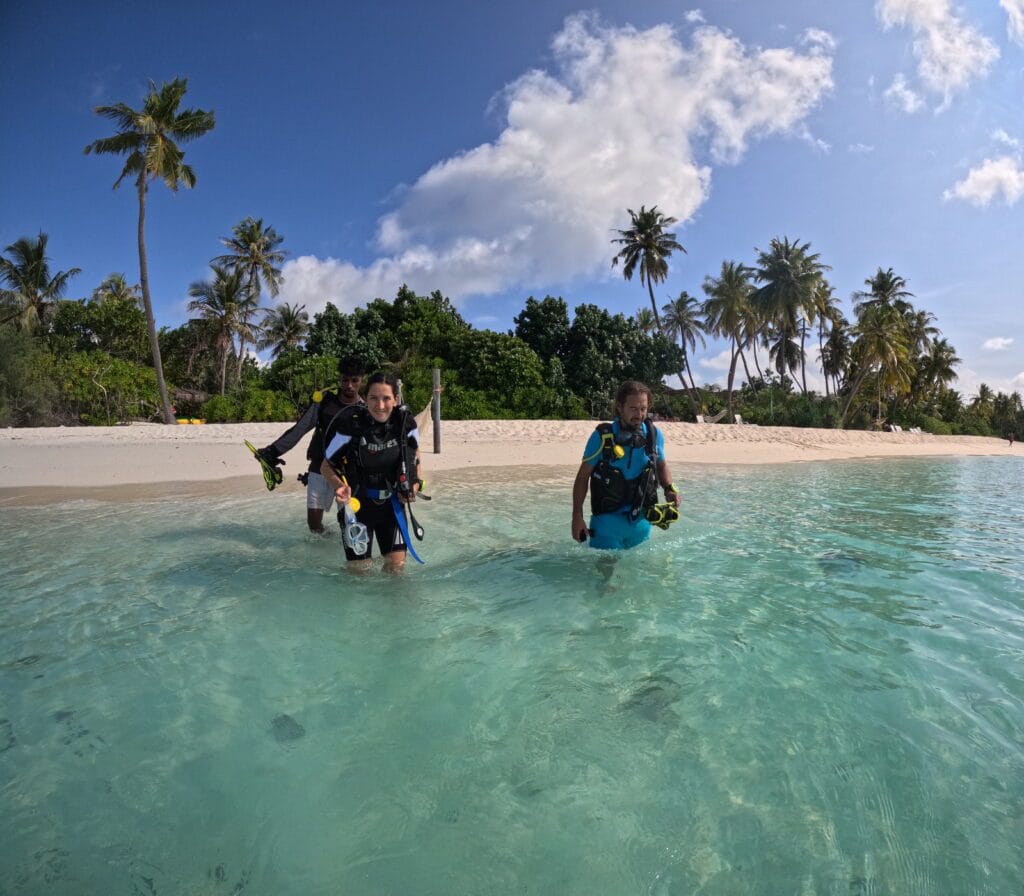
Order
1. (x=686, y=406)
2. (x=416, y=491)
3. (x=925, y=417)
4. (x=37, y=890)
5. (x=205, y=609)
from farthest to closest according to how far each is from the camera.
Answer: (x=925, y=417) < (x=686, y=406) < (x=416, y=491) < (x=205, y=609) < (x=37, y=890)

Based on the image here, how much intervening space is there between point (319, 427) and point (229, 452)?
11.4 meters

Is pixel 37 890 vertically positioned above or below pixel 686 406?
below

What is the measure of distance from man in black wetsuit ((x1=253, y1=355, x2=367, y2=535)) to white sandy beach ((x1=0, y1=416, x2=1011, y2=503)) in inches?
221

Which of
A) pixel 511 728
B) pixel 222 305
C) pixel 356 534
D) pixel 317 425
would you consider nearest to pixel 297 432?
pixel 317 425

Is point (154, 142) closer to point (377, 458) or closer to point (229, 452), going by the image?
point (229, 452)

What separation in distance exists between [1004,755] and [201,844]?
3.38m

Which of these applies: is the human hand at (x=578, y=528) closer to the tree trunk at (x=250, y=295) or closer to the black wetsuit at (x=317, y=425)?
the black wetsuit at (x=317, y=425)

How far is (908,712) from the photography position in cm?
289

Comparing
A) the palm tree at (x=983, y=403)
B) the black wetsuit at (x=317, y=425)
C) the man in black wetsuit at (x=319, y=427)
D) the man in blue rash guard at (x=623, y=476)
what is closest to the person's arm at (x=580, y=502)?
the man in blue rash guard at (x=623, y=476)

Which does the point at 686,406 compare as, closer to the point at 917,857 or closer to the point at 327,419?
the point at 327,419

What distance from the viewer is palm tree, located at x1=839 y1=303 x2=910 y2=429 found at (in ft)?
137

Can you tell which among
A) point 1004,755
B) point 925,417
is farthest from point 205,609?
point 925,417

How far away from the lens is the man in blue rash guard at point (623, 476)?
15.0 feet

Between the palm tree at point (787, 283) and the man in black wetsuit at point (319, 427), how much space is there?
1743 inches
